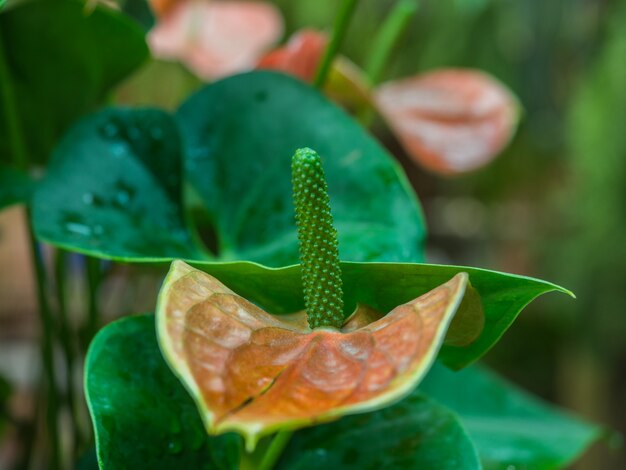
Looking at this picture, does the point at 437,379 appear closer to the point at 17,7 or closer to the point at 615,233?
the point at 17,7

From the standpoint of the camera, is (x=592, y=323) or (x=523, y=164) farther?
(x=523, y=164)

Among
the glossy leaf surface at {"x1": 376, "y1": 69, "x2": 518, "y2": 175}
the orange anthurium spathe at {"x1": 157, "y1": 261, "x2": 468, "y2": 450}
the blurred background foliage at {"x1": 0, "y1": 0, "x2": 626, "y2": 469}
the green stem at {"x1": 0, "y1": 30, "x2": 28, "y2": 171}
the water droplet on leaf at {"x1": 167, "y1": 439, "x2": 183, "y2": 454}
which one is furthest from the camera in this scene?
the blurred background foliage at {"x1": 0, "y1": 0, "x2": 626, "y2": 469}

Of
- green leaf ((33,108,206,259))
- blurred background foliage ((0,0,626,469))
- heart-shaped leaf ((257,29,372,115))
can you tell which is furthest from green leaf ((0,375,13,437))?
blurred background foliage ((0,0,626,469))

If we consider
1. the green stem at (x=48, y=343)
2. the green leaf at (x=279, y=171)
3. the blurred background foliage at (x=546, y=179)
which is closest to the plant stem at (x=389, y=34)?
the green leaf at (x=279, y=171)

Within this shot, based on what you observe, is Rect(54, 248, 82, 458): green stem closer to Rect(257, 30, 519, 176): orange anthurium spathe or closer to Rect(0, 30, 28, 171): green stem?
Rect(0, 30, 28, 171): green stem

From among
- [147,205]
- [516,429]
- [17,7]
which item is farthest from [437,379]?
[17,7]

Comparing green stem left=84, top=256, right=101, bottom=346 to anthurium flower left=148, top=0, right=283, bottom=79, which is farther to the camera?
anthurium flower left=148, top=0, right=283, bottom=79
